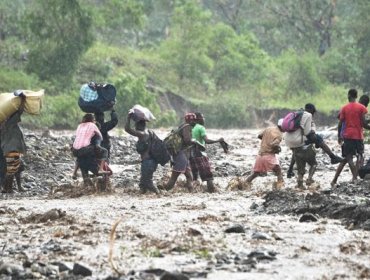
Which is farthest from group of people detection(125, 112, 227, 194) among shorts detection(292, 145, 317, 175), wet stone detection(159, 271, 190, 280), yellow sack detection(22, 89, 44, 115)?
wet stone detection(159, 271, 190, 280)

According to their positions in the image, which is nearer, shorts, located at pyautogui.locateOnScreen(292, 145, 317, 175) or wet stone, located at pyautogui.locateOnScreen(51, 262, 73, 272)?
wet stone, located at pyautogui.locateOnScreen(51, 262, 73, 272)

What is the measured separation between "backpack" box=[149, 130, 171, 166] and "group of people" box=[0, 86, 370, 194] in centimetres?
2

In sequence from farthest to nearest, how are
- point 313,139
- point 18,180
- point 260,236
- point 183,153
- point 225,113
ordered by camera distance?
point 225,113
point 18,180
point 313,139
point 183,153
point 260,236

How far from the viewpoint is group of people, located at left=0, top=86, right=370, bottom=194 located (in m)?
14.8

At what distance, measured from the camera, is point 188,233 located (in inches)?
390

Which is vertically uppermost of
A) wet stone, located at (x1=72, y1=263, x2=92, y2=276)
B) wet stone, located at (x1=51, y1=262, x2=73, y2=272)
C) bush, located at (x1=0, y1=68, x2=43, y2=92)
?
bush, located at (x1=0, y1=68, x2=43, y2=92)

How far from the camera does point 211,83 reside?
50438 millimetres

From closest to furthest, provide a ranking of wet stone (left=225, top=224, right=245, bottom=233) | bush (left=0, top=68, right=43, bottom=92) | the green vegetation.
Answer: wet stone (left=225, top=224, right=245, bottom=233) → bush (left=0, top=68, right=43, bottom=92) → the green vegetation

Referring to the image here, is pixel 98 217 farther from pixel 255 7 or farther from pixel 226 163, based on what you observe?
pixel 255 7

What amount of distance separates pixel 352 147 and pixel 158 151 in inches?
116

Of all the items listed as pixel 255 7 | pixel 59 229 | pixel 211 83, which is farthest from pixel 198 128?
pixel 255 7

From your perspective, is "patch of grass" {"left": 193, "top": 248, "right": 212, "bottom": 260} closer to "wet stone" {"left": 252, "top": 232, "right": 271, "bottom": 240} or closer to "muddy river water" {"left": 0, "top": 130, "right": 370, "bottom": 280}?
"muddy river water" {"left": 0, "top": 130, "right": 370, "bottom": 280}

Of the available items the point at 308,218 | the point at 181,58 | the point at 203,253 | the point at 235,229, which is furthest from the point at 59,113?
the point at 203,253

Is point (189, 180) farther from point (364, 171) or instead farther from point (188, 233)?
point (188, 233)
